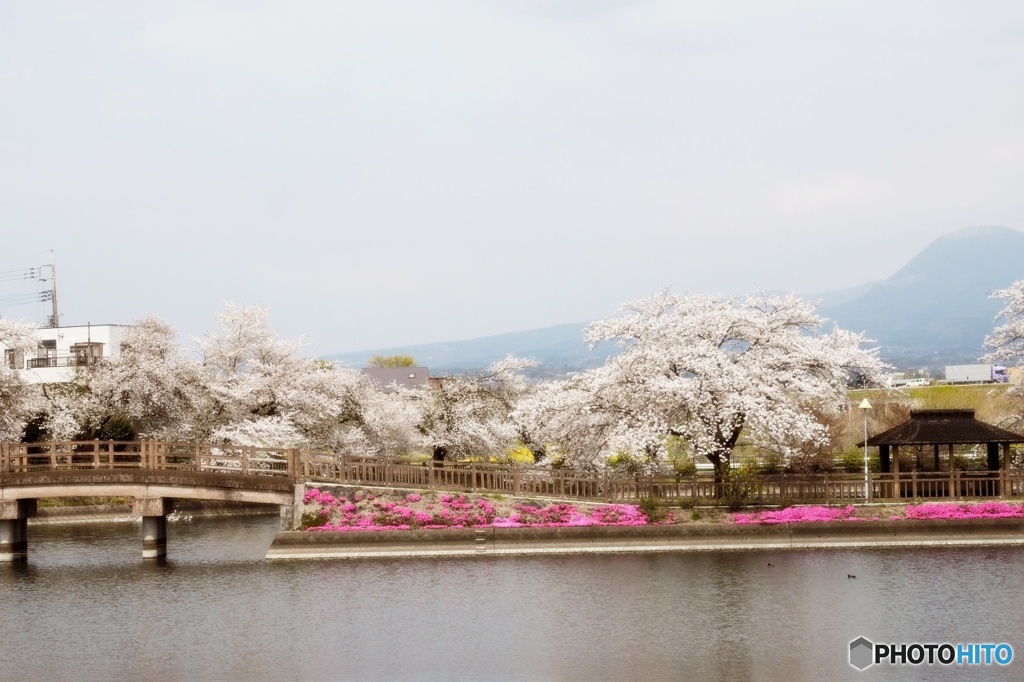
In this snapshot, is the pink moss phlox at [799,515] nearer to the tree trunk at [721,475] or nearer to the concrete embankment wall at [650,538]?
the concrete embankment wall at [650,538]

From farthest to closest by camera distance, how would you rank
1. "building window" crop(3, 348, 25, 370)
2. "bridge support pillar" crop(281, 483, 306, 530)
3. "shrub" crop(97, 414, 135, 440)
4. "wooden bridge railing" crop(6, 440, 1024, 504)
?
1. "building window" crop(3, 348, 25, 370)
2. "shrub" crop(97, 414, 135, 440)
3. "wooden bridge railing" crop(6, 440, 1024, 504)
4. "bridge support pillar" crop(281, 483, 306, 530)

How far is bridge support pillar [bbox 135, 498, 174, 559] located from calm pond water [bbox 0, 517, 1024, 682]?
8.60 feet

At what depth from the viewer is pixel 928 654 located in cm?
2581

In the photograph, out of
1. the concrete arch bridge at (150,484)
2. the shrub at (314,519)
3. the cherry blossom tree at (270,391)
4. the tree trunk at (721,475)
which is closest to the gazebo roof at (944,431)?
the tree trunk at (721,475)

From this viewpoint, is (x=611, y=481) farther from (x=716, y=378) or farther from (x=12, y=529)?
(x=12, y=529)

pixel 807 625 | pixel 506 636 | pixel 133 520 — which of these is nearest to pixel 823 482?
pixel 807 625

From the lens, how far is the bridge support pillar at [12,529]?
45531mm

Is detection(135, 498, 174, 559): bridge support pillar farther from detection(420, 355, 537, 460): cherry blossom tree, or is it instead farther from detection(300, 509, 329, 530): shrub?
detection(420, 355, 537, 460): cherry blossom tree

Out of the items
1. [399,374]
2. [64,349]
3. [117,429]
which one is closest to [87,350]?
[64,349]

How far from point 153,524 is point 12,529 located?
5810mm

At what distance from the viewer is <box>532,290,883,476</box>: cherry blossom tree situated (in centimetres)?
4438

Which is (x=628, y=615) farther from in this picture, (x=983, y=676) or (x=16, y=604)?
(x=16, y=604)

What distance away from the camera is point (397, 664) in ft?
86.0

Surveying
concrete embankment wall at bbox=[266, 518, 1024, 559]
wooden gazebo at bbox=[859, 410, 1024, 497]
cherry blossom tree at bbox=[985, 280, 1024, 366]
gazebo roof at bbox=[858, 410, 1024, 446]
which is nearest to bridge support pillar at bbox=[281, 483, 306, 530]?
concrete embankment wall at bbox=[266, 518, 1024, 559]
